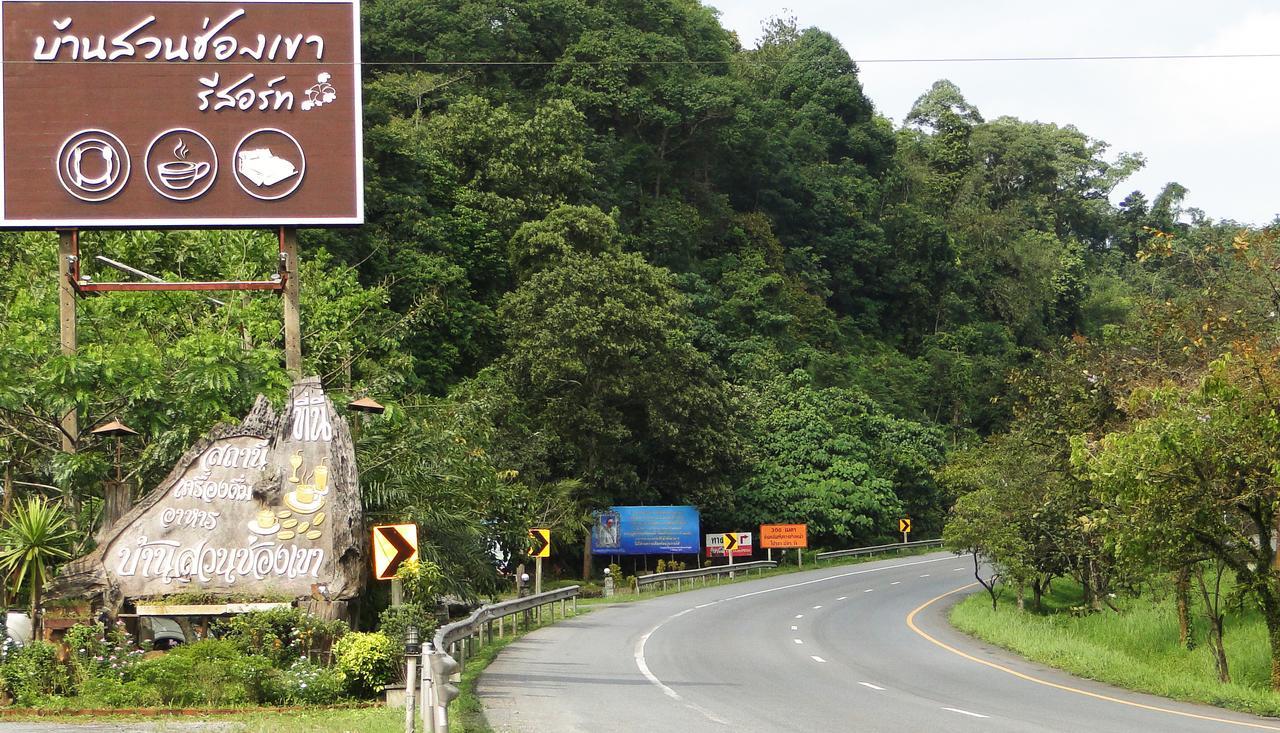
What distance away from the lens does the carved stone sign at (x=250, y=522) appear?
18.3m

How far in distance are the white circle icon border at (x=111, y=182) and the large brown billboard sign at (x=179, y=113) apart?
0.07 feet

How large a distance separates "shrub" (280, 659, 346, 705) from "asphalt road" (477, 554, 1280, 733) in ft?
6.06

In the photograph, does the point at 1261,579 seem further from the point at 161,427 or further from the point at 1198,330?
the point at 161,427

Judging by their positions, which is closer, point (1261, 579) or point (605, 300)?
point (1261, 579)

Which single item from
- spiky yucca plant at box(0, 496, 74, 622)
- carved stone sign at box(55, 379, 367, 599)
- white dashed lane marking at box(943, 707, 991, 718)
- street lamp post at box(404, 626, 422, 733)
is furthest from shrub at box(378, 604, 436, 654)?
white dashed lane marking at box(943, 707, 991, 718)

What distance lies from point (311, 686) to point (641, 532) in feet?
112

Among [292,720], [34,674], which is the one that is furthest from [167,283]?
[292,720]

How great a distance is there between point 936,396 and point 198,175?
5952cm

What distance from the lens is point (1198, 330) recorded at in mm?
25344

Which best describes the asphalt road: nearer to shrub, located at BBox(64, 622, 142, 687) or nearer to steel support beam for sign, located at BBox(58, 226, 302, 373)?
shrub, located at BBox(64, 622, 142, 687)

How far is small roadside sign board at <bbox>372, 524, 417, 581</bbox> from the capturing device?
1634cm

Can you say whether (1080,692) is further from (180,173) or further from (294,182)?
(180,173)

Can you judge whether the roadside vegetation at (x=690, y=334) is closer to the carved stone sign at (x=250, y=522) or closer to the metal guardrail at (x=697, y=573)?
the carved stone sign at (x=250, y=522)

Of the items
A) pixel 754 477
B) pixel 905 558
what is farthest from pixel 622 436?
pixel 905 558
